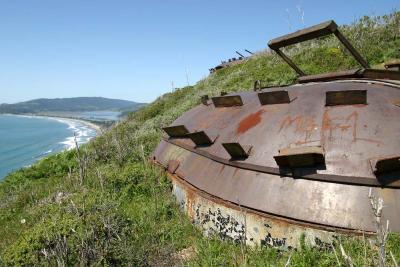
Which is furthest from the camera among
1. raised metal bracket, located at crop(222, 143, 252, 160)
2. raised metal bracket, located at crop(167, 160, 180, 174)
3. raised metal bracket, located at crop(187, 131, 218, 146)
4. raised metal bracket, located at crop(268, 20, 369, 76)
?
raised metal bracket, located at crop(167, 160, 180, 174)

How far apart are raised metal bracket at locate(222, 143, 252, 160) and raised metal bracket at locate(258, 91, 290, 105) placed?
0.77 metres

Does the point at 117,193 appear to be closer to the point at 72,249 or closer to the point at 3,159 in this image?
the point at 72,249

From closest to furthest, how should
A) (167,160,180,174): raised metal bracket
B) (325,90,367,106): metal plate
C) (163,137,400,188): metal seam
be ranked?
1. (163,137,400,188): metal seam
2. (325,90,367,106): metal plate
3. (167,160,180,174): raised metal bracket

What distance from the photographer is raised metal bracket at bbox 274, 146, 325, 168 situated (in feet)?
12.1

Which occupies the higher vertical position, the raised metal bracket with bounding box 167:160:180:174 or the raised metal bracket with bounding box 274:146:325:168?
the raised metal bracket with bounding box 274:146:325:168

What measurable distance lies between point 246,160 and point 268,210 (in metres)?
0.62

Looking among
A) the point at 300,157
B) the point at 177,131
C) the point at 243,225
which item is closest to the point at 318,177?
the point at 300,157

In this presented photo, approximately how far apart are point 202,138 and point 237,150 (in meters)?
0.83

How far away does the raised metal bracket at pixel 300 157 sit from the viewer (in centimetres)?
368

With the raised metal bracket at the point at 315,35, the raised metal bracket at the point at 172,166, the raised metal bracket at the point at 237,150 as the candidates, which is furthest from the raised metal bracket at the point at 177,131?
the raised metal bracket at the point at 315,35

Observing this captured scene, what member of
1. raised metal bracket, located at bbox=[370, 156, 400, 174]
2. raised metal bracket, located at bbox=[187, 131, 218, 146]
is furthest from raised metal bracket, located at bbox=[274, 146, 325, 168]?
raised metal bracket, located at bbox=[187, 131, 218, 146]

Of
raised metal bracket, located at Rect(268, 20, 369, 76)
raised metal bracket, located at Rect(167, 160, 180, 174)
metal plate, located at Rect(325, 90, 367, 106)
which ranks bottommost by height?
raised metal bracket, located at Rect(167, 160, 180, 174)

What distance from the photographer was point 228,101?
18.5 ft

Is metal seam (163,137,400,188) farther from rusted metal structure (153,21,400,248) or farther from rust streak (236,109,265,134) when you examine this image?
rust streak (236,109,265,134)
